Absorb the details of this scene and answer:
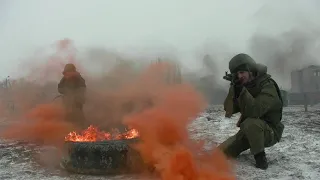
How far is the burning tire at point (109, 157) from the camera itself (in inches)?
215

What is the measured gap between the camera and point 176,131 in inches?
210

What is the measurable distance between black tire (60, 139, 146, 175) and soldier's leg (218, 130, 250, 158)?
4.75 feet

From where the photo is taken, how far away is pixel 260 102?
5.28 meters

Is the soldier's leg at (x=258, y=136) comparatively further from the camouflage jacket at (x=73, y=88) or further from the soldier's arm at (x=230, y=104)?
the camouflage jacket at (x=73, y=88)

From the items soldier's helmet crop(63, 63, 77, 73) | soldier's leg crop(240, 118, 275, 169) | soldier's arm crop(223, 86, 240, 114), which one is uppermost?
soldier's helmet crop(63, 63, 77, 73)

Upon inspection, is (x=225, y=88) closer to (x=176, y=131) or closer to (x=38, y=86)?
(x=38, y=86)

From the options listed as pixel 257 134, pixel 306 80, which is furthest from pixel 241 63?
pixel 306 80

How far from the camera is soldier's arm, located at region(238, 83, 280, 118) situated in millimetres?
5199

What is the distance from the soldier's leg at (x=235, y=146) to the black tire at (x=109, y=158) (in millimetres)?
1447

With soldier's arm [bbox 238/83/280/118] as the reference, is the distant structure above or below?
below

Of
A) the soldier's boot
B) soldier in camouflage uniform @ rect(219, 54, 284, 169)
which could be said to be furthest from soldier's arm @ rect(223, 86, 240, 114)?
the soldier's boot

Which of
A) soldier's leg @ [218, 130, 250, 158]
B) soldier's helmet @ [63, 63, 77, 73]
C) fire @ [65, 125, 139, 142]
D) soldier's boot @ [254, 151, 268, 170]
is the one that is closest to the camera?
soldier's boot @ [254, 151, 268, 170]

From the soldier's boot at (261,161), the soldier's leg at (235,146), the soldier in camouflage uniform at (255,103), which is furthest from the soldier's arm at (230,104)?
the soldier's boot at (261,161)

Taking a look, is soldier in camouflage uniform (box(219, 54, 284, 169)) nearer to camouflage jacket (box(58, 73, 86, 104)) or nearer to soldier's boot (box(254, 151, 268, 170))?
soldier's boot (box(254, 151, 268, 170))
